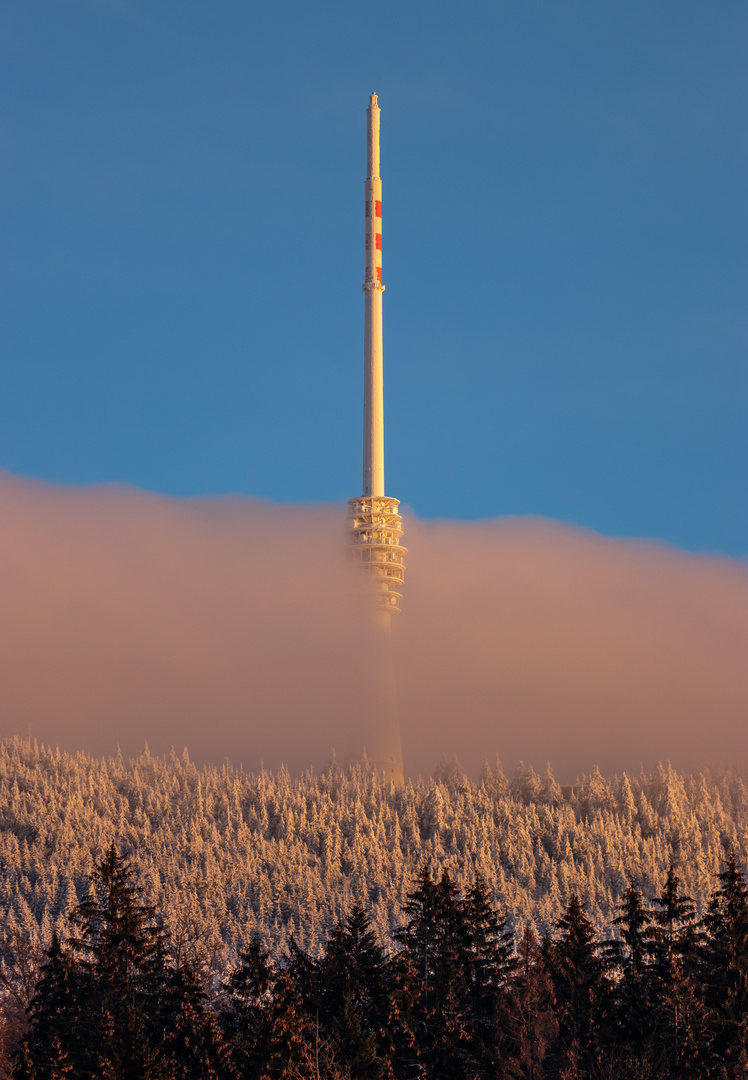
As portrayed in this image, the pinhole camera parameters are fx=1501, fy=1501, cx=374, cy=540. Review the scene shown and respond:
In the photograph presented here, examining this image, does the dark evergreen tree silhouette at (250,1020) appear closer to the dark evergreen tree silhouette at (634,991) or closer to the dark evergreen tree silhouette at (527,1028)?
the dark evergreen tree silhouette at (527,1028)

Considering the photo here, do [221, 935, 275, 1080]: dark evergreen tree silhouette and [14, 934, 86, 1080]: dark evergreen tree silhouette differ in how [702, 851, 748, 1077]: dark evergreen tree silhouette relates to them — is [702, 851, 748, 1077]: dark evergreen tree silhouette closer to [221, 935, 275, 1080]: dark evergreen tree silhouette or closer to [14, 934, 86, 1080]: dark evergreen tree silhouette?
[221, 935, 275, 1080]: dark evergreen tree silhouette

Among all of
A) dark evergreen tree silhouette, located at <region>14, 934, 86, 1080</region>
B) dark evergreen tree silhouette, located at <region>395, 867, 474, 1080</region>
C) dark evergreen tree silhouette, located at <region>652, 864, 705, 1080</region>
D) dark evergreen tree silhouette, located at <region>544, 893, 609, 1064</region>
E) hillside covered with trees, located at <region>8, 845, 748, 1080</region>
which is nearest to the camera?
hillside covered with trees, located at <region>8, 845, 748, 1080</region>

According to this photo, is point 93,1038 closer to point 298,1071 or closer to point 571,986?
point 298,1071

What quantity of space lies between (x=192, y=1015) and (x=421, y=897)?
20.7 meters

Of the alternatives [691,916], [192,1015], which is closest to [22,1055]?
[192,1015]

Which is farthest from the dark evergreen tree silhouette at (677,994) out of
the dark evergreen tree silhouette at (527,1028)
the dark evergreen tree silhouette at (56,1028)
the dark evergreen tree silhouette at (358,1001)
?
the dark evergreen tree silhouette at (56,1028)

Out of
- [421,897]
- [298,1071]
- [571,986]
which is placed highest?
[421,897]

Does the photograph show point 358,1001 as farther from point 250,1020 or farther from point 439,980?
point 250,1020

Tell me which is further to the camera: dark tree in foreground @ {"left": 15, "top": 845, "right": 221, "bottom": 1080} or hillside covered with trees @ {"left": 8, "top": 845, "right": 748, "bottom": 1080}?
hillside covered with trees @ {"left": 8, "top": 845, "right": 748, "bottom": 1080}

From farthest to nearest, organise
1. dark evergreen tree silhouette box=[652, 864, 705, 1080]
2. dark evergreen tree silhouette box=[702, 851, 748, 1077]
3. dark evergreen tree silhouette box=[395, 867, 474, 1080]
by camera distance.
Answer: dark evergreen tree silhouette box=[395, 867, 474, 1080] → dark evergreen tree silhouette box=[702, 851, 748, 1077] → dark evergreen tree silhouette box=[652, 864, 705, 1080]

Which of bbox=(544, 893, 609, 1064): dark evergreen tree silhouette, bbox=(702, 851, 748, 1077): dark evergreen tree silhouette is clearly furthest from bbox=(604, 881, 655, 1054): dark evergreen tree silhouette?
bbox=(702, 851, 748, 1077): dark evergreen tree silhouette

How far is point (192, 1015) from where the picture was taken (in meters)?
64.8

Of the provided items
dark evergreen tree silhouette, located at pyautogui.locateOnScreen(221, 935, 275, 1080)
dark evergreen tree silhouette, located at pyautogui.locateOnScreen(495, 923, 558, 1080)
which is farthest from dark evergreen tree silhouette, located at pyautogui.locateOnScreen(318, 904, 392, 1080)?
dark evergreen tree silhouette, located at pyautogui.locateOnScreen(495, 923, 558, 1080)

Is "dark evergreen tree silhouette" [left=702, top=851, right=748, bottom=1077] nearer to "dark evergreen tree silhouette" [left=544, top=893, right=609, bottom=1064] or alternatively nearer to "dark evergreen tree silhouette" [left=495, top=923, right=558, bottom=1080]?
"dark evergreen tree silhouette" [left=544, top=893, right=609, bottom=1064]
